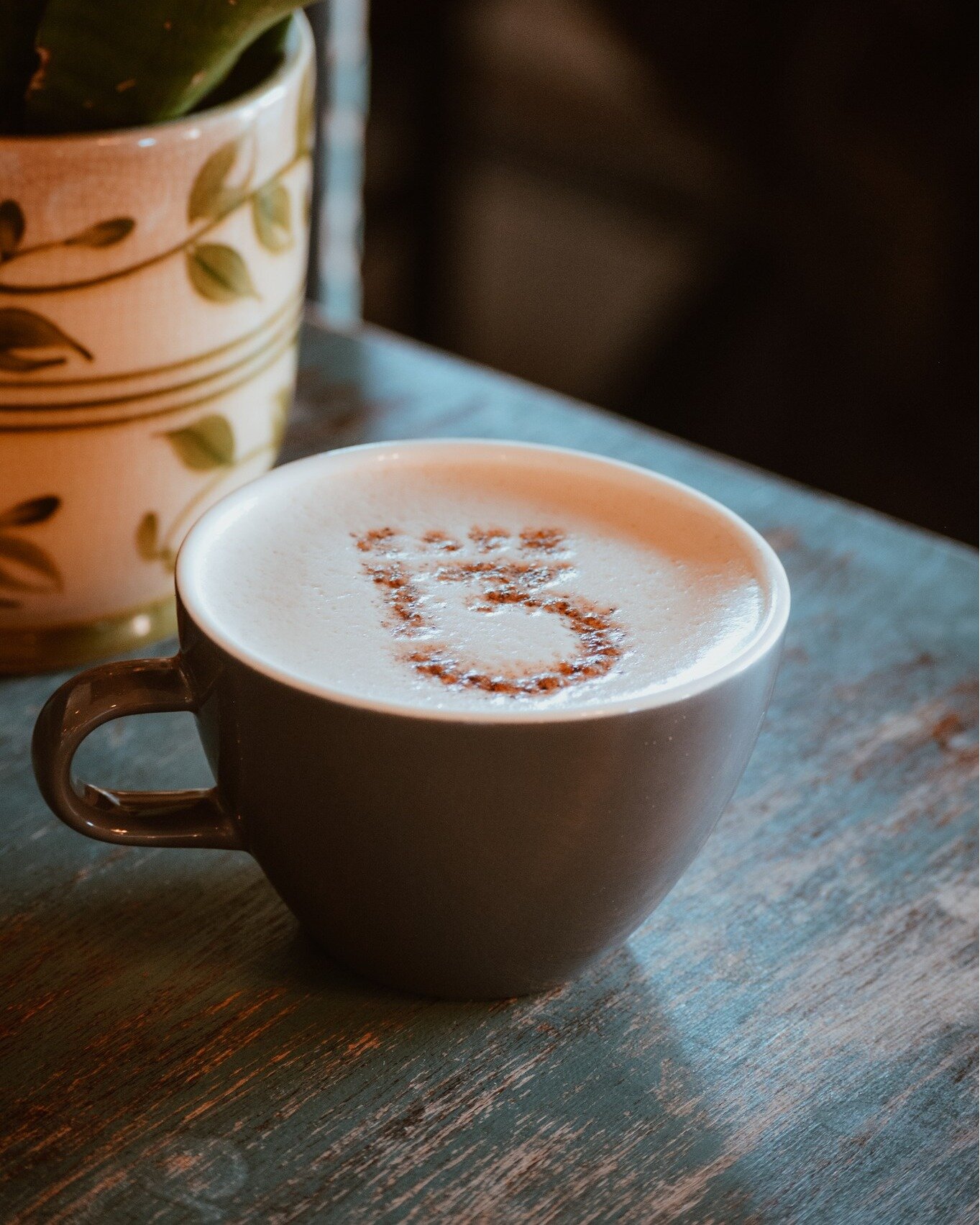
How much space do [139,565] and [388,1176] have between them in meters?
0.27

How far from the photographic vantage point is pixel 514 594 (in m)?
0.42

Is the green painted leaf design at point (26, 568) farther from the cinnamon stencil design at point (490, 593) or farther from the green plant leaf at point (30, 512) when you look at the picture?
the cinnamon stencil design at point (490, 593)

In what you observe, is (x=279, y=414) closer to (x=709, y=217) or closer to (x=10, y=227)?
(x=10, y=227)

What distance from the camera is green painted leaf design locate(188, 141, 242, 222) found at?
51cm

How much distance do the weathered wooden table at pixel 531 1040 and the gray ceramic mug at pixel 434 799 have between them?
0.09ft

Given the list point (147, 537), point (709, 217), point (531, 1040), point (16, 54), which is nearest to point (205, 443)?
point (147, 537)

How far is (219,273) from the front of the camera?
1.73 ft

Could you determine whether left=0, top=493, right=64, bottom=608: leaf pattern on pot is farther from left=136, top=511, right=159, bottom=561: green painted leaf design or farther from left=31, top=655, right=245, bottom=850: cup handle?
left=31, top=655, right=245, bottom=850: cup handle

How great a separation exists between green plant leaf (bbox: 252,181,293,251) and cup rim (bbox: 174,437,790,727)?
11 centimetres

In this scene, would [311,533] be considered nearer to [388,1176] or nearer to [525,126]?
[388,1176]

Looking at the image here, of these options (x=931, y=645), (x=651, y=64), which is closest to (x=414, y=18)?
(x=651, y=64)

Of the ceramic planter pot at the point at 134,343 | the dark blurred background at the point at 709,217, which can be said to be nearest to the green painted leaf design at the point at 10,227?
the ceramic planter pot at the point at 134,343

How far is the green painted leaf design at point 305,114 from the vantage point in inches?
21.9

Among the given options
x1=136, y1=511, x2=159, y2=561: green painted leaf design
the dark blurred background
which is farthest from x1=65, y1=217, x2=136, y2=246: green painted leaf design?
the dark blurred background
